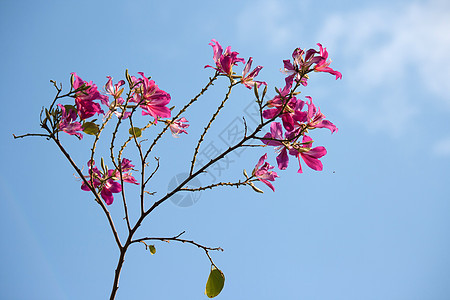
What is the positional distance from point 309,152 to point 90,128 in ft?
1.92

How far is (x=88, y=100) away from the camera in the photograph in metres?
1.00

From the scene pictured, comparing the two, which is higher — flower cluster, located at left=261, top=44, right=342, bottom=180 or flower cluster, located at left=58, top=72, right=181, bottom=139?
flower cluster, located at left=58, top=72, right=181, bottom=139

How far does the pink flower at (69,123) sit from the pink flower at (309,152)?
56 centimetres

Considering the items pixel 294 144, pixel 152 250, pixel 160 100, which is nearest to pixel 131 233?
pixel 152 250

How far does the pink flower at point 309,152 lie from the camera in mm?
902

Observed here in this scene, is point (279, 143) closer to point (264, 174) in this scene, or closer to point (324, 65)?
point (264, 174)

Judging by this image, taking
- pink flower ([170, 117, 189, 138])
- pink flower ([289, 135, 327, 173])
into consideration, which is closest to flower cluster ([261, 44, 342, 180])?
pink flower ([289, 135, 327, 173])

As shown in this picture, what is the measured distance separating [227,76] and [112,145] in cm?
34

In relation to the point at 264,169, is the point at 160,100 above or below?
above

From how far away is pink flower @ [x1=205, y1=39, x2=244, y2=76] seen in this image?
96cm

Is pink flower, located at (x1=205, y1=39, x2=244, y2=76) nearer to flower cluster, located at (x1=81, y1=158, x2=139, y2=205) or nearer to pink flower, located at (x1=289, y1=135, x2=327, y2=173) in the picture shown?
pink flower, located at (x1=289, y1=135, x2=327, y2=173)

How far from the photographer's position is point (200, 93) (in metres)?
0.95

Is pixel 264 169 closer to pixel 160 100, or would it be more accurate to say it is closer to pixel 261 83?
pixel 261 83

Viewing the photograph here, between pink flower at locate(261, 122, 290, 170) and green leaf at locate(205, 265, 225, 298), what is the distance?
333mm
